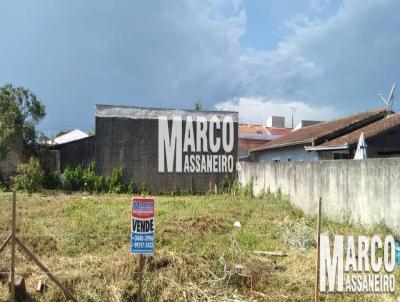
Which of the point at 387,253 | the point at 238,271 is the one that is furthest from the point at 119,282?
the point at 387,253

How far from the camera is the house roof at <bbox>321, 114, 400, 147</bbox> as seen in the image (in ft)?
45.1

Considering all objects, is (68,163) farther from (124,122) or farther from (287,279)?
(287,279)

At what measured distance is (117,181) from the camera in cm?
1590

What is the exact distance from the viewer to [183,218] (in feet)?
29.2

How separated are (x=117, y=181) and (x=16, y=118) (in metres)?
4.60

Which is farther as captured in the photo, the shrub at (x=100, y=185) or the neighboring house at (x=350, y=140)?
the shrub at (x=100, y=185)

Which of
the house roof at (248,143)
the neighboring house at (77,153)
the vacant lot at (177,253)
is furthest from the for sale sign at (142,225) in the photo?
the house roof at (248,143)

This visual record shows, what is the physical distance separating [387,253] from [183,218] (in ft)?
13.6

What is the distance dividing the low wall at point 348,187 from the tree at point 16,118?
9.92 m

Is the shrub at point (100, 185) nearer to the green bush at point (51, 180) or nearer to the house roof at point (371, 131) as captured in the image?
the green bush at point (51, 180)

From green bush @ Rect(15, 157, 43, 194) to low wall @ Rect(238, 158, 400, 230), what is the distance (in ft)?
28.2

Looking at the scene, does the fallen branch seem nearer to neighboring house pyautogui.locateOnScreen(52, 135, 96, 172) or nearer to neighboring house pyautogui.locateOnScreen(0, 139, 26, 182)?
neighboring house pyautogui.locateOnScreen(52, 135, 96, 172)

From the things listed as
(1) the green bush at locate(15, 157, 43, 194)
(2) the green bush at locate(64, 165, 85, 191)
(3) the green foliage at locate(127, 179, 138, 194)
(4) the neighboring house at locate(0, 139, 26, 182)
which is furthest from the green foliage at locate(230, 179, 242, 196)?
(4) the neighboring house at locate(0, 139, 26, 182)

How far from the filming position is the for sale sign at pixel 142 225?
4664 mm
